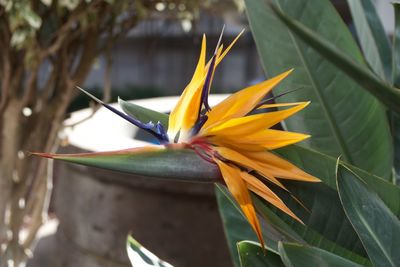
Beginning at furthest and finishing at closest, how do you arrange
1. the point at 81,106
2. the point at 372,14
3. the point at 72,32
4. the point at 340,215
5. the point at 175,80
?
the point at 175,80
the point at 81,106
the point at 72,32
the point at 372,14
the point at 340,215

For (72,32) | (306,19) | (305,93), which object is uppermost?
(72,32)

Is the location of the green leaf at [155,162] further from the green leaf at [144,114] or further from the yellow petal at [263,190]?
the green leaf at [144,114]

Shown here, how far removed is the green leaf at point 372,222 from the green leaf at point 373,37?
43cm

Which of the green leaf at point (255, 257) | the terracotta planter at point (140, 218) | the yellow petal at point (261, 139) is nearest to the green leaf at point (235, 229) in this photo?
the green leaf at point (255, 257)

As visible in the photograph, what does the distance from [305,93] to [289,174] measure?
336 mm

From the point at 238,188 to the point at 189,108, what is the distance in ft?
0.32

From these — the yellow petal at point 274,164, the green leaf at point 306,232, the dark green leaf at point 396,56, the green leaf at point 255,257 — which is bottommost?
the green leaf at point 255,257

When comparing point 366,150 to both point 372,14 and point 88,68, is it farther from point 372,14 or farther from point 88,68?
point 88,68

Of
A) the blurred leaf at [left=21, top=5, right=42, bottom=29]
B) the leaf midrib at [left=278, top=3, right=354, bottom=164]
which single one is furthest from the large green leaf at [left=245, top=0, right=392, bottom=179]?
the blurred leaf at [left=21, top=5, right=42, bottom=29]

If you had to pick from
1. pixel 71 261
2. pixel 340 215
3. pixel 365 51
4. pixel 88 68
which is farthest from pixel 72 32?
pixel 340 215

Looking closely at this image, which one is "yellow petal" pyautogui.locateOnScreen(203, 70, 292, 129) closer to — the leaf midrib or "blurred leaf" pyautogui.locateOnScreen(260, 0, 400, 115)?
"blurred leaf" pyautogui.locateOnScreen(260, 0, 400, 115)

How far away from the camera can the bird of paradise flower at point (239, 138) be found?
57cm

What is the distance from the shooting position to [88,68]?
1.81 m

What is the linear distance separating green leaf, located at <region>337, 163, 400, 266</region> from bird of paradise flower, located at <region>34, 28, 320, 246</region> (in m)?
0.05
